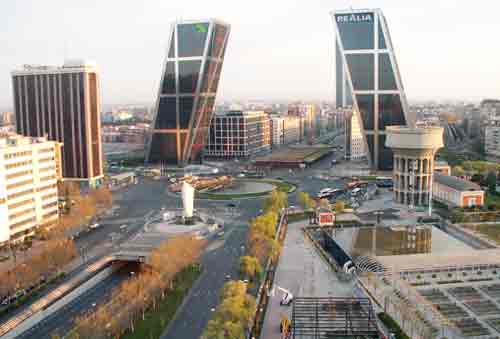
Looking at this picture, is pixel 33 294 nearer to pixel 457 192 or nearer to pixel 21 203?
pixel 21 203

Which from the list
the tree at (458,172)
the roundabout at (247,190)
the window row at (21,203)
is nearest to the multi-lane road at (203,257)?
the roundabout at (247,190)

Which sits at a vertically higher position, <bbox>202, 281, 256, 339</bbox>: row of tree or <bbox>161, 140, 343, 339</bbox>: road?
<bbox>202, 281, 256, 339</bbox>: row of tree

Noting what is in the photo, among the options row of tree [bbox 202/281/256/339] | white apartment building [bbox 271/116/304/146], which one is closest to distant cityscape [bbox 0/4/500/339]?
row of tree [bbox 202/281/256/339]

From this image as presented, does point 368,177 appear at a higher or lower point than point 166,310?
higher

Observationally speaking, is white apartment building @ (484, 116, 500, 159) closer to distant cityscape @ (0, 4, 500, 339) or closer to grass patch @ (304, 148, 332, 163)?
distant cityscape @ (0, 4, 500, 339)

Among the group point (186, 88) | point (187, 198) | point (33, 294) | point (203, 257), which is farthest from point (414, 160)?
point (186, 88)

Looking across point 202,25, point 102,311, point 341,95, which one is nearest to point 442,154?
point 202,25
